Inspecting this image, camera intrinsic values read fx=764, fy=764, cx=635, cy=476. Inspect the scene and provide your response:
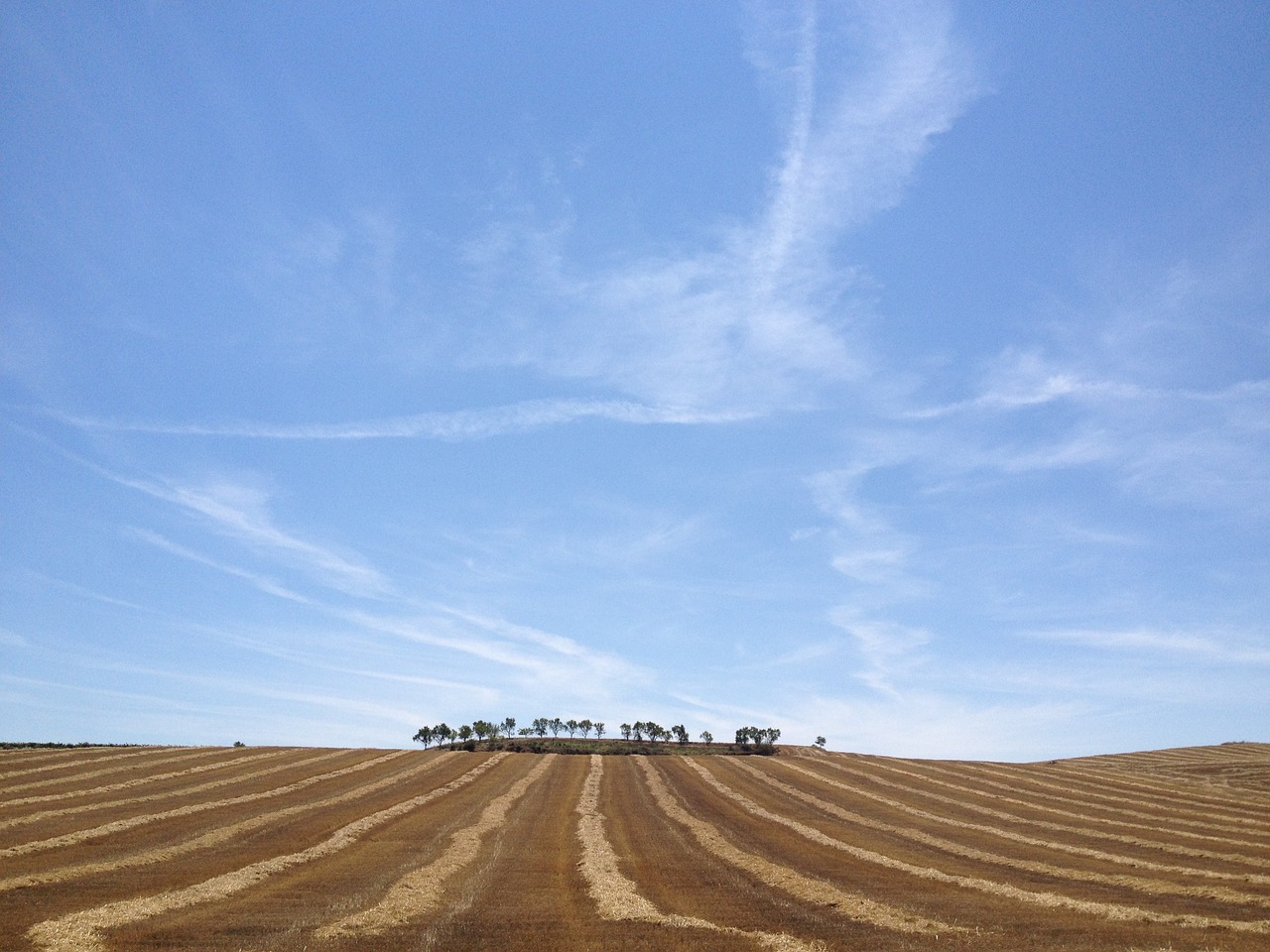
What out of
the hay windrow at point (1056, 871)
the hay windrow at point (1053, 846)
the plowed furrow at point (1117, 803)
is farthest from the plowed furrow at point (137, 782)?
the plowed furrow at point (1117, 803)

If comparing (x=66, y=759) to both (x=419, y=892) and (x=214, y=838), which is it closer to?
(x=214, y=838)

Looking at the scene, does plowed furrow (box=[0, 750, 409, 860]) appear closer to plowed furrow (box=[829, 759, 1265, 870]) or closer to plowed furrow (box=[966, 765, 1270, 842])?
plowed furrow (box=[829, 759, 1265, 870])

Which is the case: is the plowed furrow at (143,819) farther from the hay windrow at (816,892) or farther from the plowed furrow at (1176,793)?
the plowed furrow at (1176,793)

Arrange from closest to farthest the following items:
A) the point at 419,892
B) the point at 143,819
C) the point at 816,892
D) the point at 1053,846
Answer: the point at 419,892, the point at 816,892, the point at 1053,846, the point at 143,819

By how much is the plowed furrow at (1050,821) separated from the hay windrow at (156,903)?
111 ft

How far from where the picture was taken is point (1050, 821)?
4106 centimetres

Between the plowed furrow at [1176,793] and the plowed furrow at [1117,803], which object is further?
the plowed furrow at [1176,793]

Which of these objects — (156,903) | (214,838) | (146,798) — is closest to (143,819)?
(214,838)

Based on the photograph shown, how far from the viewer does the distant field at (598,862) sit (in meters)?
18.9

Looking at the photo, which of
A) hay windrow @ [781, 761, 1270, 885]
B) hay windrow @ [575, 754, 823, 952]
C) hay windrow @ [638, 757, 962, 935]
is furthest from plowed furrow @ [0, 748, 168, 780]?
hay windrow @ [781, 761, 1270, 885]

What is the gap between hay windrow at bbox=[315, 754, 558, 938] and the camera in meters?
19.0

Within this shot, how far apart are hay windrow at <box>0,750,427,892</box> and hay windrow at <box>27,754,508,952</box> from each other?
3.62 m

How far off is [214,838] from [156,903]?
37.0 feet

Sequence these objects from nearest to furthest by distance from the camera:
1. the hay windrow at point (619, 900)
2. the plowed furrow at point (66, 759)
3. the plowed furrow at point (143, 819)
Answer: the hay windrow at point (619, 900), the plowed furrow at point (143, 819), the plowed furrow at point (66, 759)
